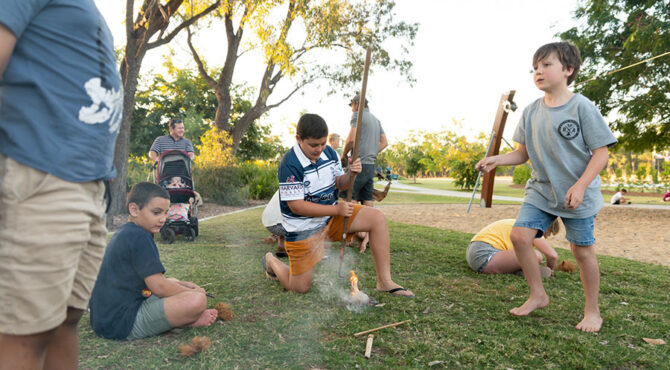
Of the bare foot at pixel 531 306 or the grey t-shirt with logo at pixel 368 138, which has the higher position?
the grey t-shirt with logo at pixel 368 138

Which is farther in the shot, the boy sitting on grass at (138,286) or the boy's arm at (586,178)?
the boy's arm at (586,178)

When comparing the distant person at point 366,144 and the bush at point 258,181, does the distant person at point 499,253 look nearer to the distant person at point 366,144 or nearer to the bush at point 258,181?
the distant person at point 366,144

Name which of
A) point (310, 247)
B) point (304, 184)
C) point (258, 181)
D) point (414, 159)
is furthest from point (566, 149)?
point (414, 159)

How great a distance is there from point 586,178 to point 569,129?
37cm

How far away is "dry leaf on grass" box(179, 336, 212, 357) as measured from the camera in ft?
8.09

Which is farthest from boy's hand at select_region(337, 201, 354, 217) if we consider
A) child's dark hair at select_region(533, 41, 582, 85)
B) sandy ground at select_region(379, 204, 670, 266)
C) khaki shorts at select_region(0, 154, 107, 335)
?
sandy ground at select_region(379, 204, 670, 266)

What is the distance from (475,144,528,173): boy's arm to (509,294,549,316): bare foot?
100 centimetres

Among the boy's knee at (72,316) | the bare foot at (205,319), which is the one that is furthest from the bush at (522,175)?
the boy's knee at (72,316)

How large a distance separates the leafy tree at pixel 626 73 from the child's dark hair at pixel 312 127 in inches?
399

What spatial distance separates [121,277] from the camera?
2658 millimetres

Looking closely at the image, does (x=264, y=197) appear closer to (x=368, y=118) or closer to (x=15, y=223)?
(x=368, y=118)

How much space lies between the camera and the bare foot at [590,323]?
118 inches

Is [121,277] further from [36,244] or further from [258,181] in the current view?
[258,181]

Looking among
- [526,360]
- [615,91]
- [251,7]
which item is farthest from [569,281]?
[615,91]
